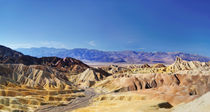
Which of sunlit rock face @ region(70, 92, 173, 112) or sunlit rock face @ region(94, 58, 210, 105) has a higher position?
sunlit rock face @ region(94, 58, 210, 105)

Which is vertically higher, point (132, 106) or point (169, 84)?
point (169, 84)

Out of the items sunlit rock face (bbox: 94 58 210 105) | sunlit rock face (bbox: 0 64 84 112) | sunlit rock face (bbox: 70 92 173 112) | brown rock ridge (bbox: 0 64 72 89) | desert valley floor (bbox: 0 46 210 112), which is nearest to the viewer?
sunlit rock face (bbox: 70 92 173 112)

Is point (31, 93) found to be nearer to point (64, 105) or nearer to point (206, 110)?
point (64, 105)

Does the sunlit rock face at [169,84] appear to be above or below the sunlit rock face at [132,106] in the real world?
above

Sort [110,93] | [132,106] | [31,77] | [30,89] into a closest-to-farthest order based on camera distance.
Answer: [132,106]
[30,89]
[110,93]
[31,77]

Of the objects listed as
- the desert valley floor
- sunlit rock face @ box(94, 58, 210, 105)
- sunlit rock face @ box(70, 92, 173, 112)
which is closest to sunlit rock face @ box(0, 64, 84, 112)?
the desert valley floor

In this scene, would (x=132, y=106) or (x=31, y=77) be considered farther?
(x=31, y=77)

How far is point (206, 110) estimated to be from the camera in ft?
136

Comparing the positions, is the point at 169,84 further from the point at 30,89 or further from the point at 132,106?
the point at 30,89

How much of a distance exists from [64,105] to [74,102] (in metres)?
8.07

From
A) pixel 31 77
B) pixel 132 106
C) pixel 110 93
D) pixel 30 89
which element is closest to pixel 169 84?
pixel 110 93

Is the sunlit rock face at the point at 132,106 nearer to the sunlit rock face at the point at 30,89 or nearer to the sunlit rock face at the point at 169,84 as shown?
the sunlit rock face at the point at 169,84

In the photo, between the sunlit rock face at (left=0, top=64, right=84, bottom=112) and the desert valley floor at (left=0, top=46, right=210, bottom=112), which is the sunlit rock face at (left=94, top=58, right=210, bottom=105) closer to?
the desert valley floor at (left=0, top=46, right=210, bottom=112)

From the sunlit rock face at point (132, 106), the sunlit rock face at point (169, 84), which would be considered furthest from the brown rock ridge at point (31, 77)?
the sunlit rock face at point (132, 106)
